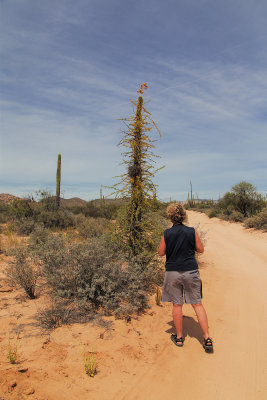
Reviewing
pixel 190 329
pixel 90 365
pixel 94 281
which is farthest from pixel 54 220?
pixel 90 365

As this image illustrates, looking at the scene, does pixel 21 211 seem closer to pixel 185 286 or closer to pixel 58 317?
pixel 58 317

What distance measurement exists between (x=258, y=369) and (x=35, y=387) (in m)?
2.58

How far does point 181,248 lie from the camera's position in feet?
11.2

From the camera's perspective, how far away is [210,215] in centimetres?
2520

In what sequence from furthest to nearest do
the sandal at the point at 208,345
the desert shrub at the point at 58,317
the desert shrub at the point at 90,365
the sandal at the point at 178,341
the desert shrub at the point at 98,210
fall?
1. the desert shrub at the point at 98,210
2. the desert shrub at the point at 58,317
3. the sandal at the point at 178,341
4. the sandal at the point at 208,345
5. the desert shrub at the point at 90,365

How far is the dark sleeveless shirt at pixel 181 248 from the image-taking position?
11.2 ft

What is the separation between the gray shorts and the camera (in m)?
3.41

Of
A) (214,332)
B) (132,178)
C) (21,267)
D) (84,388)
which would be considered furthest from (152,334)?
(132,178)

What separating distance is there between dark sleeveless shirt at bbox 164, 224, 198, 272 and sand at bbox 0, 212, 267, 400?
1163 mm

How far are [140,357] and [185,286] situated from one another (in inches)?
42.5

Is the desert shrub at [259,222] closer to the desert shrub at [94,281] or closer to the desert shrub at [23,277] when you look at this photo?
the desert shrub at [94,281]

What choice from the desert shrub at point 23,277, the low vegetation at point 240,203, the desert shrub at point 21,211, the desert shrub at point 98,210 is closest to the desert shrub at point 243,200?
the low vegetation at point 240,203

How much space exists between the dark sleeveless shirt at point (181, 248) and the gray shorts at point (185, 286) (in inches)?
3.4

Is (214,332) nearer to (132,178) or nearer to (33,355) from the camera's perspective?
(33,355)
